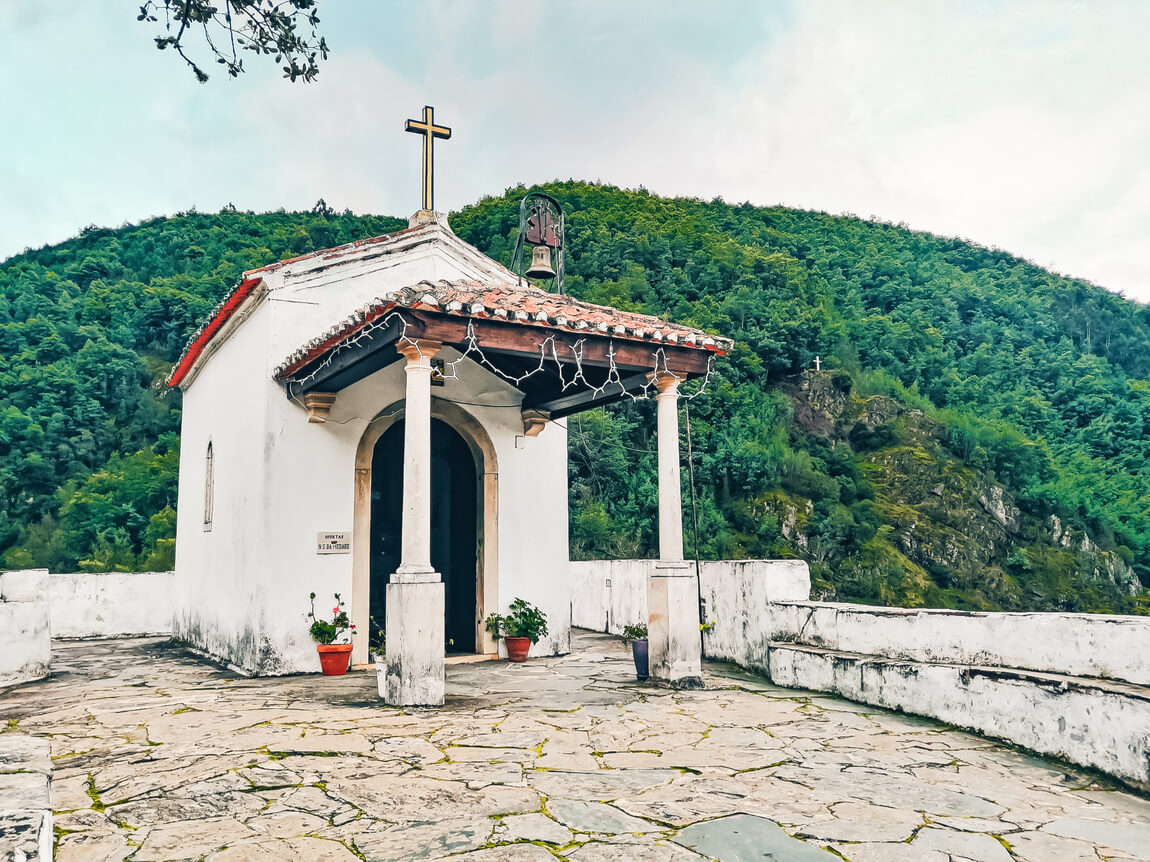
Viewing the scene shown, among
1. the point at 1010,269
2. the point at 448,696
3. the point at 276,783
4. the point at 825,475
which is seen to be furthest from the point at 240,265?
the point at 1010,269

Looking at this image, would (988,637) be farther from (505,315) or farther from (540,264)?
(540,264)

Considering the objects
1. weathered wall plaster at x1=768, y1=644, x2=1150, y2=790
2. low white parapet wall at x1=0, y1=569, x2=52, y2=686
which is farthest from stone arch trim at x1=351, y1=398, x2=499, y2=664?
weathered wall plaster at x1=768, y1=644, x2=1150, y2=790

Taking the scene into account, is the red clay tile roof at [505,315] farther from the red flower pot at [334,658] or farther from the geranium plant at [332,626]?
the red flower pot at [334,658]

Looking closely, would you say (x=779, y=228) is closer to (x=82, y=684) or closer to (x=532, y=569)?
(x=532, y=569)

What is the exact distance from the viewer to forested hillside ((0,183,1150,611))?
2388cm

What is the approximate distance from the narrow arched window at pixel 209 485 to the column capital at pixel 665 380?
5.70 meters

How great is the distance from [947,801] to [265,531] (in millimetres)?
6164

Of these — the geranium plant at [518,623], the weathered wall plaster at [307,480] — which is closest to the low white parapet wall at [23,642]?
the weathered wall plaster at [307,480]

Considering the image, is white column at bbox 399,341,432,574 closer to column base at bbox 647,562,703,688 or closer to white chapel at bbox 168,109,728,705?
white chapel at bbox 168,109,728,705

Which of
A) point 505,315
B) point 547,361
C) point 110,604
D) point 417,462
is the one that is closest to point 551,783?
point 417,462

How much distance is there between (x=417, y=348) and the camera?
6445 millimetres

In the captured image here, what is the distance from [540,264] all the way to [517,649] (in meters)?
4.04

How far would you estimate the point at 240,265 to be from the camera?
2680 cm

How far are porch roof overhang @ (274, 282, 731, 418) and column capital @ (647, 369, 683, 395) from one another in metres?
0.03
